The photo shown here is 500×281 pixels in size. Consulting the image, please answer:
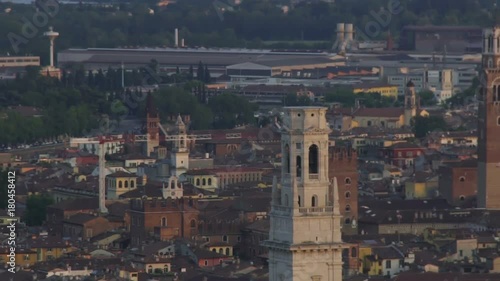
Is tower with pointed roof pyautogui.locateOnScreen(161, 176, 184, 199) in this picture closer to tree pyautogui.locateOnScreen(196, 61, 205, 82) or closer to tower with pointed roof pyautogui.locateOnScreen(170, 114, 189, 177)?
tower with pointed roof pyautogui.locateOnScreen(170, 114, 189, 177)

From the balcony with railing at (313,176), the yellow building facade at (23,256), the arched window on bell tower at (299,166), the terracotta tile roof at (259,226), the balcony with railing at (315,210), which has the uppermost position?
the arched window on bell tower at (299,166)

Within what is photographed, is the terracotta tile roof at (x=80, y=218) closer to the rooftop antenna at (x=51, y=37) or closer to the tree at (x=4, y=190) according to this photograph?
the tree at (x=4, y=190)

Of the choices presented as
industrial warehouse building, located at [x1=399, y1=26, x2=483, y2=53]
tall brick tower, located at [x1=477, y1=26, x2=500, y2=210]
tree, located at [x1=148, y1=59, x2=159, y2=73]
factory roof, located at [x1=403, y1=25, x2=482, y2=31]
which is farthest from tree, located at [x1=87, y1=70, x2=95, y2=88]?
tall brick tower, located at [x1=477, y1=26, x2=500, y2=210]

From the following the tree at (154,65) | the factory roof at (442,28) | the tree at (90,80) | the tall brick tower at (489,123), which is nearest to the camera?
the tall brick tower at (489,123)

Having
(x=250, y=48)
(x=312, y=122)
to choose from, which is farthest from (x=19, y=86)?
(x=312, y=122)

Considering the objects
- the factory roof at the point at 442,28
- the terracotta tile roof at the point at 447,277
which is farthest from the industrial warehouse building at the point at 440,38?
the terracotta tile roof at the point at 447,277

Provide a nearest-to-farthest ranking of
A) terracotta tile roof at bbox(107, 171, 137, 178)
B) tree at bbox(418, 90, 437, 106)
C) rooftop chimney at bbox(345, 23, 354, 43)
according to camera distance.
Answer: terracotta tile roof at bbox(107, 171, 137, 178) → tree at bbox(418, 90, 437, 106) → rooftop chimney at bbox(345, 23, 354, 43)

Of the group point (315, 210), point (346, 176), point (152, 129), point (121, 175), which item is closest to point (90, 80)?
point (152, 129)

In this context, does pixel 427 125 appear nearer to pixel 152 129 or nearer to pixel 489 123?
pixel 152 129
